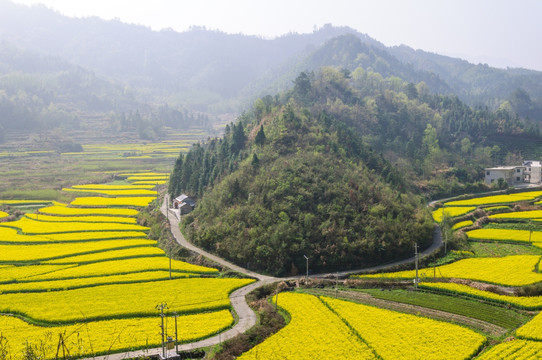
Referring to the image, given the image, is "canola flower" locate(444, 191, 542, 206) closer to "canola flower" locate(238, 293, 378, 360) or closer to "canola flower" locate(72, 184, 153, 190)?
"canola flower" locate(238, 293, 378, 360)

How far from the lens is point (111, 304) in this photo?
32.3m

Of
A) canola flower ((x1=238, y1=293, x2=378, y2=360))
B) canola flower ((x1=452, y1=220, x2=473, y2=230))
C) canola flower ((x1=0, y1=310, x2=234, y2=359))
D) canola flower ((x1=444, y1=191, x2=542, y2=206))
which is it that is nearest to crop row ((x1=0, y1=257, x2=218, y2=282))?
canola flower ((x1=0, y1=310, x2=234, y2=359))

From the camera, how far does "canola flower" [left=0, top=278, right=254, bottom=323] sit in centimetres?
3080

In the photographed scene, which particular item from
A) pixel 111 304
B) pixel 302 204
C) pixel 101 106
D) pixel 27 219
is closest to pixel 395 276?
pixel 302 204

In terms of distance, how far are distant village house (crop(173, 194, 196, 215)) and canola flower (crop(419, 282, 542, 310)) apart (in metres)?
32.7

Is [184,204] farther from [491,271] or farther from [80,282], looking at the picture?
[491,271]

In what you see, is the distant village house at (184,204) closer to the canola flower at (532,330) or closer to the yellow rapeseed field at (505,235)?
the yellow rapeseed field at (505,235)

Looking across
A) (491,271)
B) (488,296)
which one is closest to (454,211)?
(491,271)

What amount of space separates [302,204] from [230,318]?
1849 cm

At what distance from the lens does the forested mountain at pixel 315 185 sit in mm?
43250

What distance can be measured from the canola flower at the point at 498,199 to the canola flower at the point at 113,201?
43.7m

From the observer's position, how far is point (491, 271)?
3888 centimetres

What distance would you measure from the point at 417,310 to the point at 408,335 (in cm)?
493

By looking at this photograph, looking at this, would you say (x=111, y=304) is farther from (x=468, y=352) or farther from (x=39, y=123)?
(x=39, y=123)
